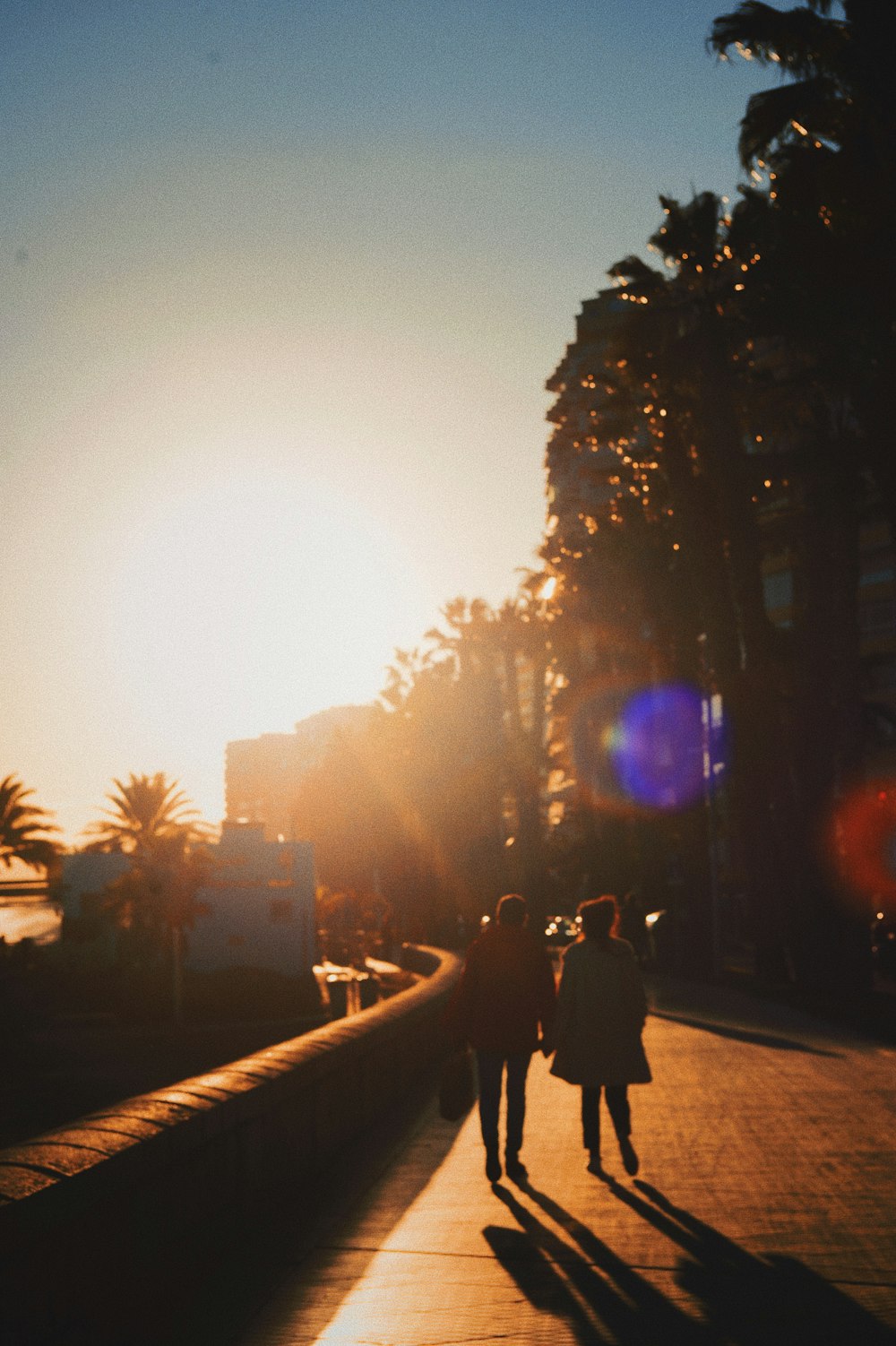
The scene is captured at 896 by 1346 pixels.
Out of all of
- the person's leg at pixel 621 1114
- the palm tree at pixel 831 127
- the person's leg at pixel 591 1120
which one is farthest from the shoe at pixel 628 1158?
the palm tree at pixel 831 127

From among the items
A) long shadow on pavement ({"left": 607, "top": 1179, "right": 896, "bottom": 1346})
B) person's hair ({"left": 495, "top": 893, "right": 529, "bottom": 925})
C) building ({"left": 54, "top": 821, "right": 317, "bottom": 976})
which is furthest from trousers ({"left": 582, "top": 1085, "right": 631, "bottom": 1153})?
building ({"left": 54, "top": 821, "right": 317, "bottom": 976})

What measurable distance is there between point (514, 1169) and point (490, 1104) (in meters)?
0.40

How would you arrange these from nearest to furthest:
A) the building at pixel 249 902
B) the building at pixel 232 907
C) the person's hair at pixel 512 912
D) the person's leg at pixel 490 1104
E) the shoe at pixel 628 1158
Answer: the shoe at pixel 628 1158, the person's leg at pixel 490 1104, the person's hair at pixel 512 912, the building at pixel 232 907, the building at pixel 249 902

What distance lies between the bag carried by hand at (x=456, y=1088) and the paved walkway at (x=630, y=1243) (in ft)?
1.31

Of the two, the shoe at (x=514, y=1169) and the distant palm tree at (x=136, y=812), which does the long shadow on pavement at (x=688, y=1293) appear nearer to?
the shoe at (x=514, y=1169)

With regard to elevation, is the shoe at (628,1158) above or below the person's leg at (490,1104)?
below

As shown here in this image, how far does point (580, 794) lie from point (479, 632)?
86.8ft

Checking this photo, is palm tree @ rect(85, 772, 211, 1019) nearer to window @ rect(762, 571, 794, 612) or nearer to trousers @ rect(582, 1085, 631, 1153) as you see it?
window @ rect(762, 571, 794, 612)

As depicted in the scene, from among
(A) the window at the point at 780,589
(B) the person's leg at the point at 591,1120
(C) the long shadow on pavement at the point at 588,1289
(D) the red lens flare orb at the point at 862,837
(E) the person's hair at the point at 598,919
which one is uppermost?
(A) the window at the point at 780,589

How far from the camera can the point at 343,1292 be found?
280 inches

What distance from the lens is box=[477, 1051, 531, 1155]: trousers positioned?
10.1 meters

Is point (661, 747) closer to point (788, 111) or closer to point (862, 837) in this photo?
point (862, 837)

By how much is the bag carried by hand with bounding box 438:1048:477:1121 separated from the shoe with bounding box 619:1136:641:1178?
3.21 ft

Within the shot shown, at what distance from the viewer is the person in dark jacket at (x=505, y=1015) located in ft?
33.2
